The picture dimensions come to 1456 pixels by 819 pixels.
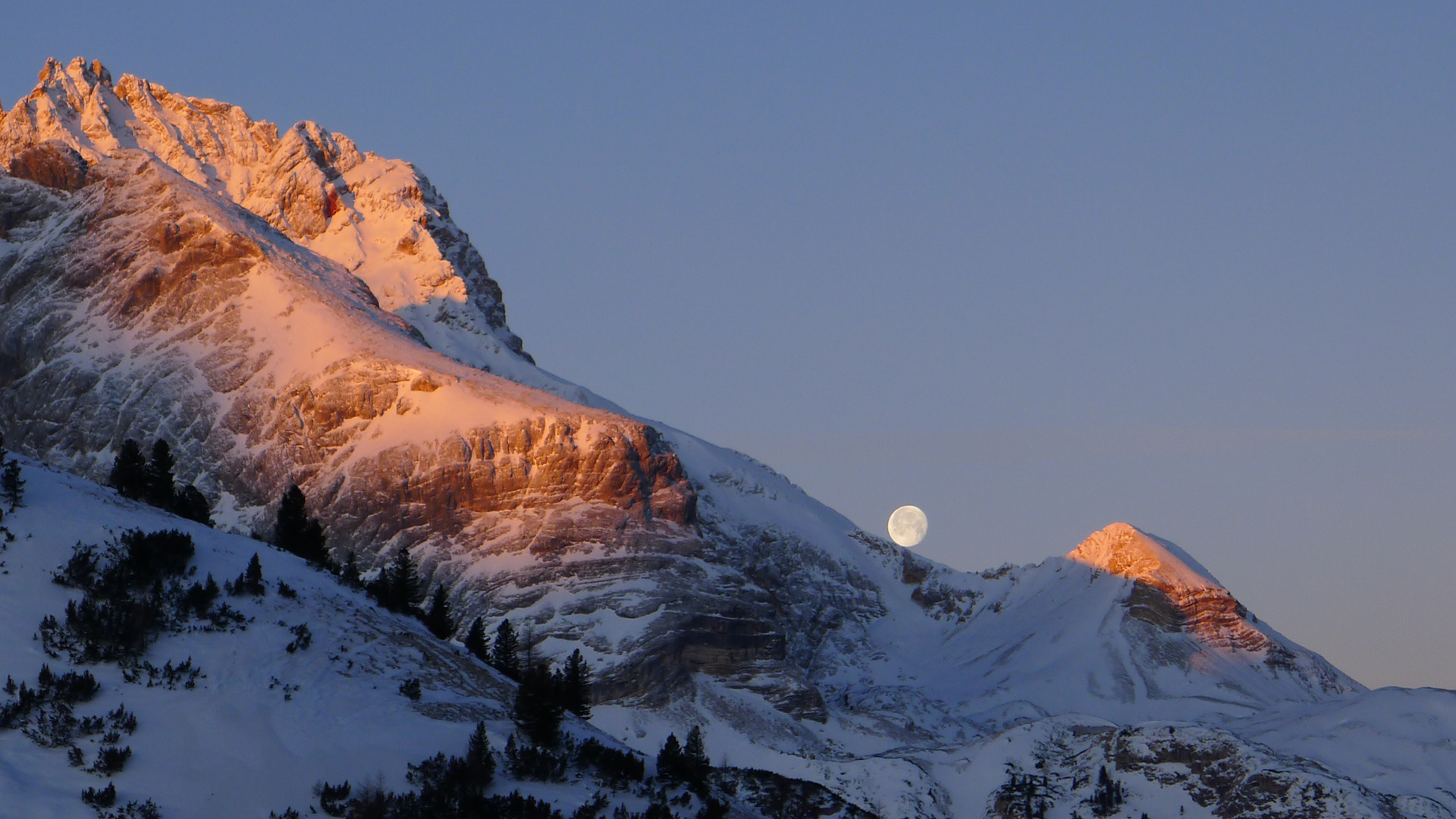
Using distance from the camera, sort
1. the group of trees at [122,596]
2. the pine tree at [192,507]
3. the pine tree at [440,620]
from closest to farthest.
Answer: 1. the group of trees at [122,596]
2. the pine tree at [440,620]
3. the pine tree at [192,507]

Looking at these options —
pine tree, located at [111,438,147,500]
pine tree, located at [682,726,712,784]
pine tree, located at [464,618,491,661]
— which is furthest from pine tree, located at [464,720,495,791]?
pine tree, located at [464,618,491,661]

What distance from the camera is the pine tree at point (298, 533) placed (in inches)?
5915

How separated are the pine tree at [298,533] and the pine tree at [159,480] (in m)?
8.21

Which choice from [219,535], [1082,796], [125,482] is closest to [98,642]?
[219,535]

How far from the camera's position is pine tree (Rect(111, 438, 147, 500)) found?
135125 millimetres

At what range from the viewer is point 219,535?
11944 centimetres

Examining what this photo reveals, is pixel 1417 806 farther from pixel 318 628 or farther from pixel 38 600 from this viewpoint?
pixel 38 600

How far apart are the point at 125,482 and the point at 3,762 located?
5424 centimetres

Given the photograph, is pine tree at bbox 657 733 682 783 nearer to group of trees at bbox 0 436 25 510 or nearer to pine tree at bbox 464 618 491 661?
pine tree at bbox 464 618 491 661

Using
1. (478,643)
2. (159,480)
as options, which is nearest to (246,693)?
(159,480)

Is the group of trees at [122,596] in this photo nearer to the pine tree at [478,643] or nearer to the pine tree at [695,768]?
the pine tree at [695,768]

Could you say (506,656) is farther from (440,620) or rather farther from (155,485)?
(155,485)

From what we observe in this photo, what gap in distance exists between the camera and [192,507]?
149 metres

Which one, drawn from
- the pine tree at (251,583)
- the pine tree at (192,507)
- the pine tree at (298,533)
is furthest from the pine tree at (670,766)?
the pine tree at (298,533)
